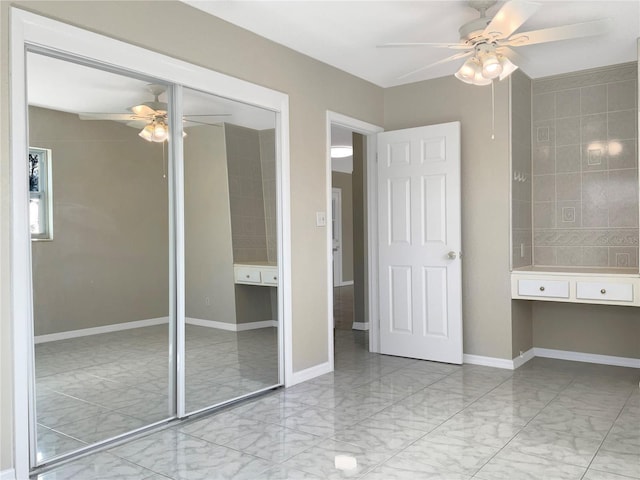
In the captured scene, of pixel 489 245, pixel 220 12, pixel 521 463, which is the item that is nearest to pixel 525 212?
pixel 489 245

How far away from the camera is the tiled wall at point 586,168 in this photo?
4.22m

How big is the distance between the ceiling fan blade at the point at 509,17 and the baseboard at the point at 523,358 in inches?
101

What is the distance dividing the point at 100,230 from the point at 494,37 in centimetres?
248

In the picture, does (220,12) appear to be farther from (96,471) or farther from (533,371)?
(533,371)

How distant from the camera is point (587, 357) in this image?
14.5 ft

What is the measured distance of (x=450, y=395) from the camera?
11.7ft

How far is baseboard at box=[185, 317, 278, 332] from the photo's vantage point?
3166 millimetres

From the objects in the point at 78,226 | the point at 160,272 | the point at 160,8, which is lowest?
the point at 160,272

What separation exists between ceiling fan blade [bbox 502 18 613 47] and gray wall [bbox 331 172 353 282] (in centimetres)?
768

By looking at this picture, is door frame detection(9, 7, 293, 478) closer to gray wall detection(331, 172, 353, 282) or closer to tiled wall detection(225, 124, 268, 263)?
tiled wall detection(225, 124, 268, 263)

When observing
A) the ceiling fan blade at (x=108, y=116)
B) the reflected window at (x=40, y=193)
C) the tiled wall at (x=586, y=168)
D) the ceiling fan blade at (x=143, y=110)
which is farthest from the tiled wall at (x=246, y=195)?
the tiled wall at (x=586, y=168)

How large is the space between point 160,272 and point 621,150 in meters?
3.71

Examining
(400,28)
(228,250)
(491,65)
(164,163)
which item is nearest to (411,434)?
(228,250)

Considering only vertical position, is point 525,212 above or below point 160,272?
above
